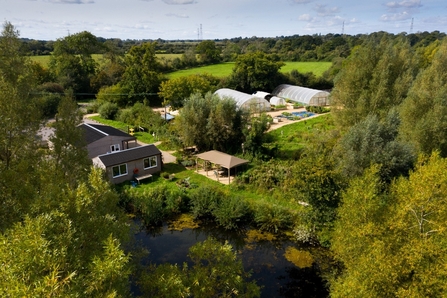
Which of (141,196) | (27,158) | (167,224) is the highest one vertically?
(27,158)

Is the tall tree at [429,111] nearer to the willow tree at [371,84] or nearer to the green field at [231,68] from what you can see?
the willow tree at [371,84]

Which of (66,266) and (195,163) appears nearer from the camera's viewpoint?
(66,266)

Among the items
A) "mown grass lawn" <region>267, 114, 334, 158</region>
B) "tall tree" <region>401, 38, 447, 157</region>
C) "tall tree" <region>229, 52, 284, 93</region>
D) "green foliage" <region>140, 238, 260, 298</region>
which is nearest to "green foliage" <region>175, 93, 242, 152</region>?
"mown grass lawn" <region>267, 114, 334, 158</region>

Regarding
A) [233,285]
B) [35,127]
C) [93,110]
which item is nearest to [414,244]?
[233,285]

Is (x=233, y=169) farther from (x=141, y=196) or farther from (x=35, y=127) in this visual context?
(x=35, y=127)

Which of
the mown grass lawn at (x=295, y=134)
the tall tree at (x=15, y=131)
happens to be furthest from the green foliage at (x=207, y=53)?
the tall tree at (x=15, y=131)

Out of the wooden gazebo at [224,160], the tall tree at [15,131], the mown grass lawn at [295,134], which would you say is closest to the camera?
the tall tree at [15,131]

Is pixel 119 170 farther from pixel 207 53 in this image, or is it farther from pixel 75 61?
pixel 207 53

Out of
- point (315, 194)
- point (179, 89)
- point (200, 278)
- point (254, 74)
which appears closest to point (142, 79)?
point (179, 89)
